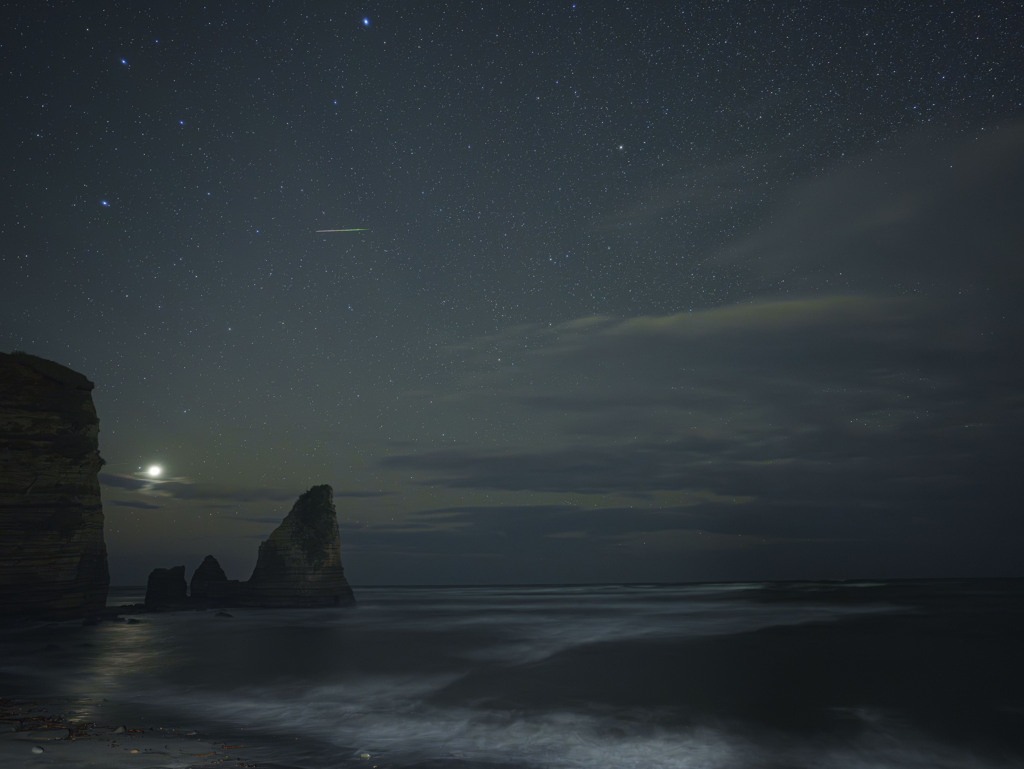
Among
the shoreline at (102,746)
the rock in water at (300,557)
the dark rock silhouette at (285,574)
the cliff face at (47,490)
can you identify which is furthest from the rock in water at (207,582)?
the shoreline at (102,746)

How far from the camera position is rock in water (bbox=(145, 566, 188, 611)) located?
73.2 metres

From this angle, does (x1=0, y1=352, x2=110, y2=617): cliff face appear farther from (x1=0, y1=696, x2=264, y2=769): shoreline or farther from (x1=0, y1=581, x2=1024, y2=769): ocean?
(x1=0, y1=696, x2=264, y2=769): shoreline

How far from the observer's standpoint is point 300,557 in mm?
73188

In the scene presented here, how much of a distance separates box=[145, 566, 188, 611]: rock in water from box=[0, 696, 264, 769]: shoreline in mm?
65037

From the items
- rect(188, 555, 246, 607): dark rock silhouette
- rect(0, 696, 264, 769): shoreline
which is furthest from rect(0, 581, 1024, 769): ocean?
rect(188, 555, 246, 607): dark rock silhouette

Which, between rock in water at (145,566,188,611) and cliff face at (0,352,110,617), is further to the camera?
rock in water at (145,566,188,611)

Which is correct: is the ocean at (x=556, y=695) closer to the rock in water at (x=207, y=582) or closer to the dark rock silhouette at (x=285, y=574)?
the dark rock silhouette at (x=285, y=574)

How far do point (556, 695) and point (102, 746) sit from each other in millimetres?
14781

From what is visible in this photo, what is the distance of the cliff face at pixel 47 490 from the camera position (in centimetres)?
3959

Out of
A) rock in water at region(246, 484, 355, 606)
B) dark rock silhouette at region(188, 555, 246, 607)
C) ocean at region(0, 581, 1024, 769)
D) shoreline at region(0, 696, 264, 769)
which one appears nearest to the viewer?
shoreline at region(0, 696, 264, 769)

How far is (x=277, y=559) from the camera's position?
73.6 m

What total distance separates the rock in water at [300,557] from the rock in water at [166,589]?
787 cm

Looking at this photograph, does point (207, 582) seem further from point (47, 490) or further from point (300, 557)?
point (47, 490)

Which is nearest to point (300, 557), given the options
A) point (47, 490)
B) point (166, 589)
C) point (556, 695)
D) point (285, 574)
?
point (285, 574)
